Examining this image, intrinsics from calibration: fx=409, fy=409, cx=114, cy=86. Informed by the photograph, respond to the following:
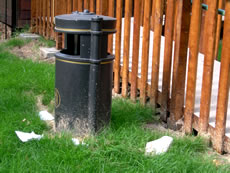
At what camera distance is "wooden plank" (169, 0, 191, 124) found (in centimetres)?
405

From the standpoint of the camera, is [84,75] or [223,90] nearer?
[223,90]

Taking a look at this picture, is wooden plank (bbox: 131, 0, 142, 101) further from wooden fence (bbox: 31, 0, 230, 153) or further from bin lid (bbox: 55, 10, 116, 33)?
bin lid (bbox: 55, 10, 116, 33)

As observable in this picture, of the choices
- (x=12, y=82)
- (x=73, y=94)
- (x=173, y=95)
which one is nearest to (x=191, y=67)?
(x=173, y=95)

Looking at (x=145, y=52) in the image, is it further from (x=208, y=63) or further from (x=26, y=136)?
(x=26, y=136)

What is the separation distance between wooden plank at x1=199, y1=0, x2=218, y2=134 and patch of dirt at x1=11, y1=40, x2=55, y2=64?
4100 mm

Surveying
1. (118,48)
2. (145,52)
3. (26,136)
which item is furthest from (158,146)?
(118,48)

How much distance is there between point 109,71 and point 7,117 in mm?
1166

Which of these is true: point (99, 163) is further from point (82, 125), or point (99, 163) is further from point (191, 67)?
point (191, 67)

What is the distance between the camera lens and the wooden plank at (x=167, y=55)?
4.25 meters

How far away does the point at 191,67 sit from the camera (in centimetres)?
394

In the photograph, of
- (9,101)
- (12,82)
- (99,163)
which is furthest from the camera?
(12,82)

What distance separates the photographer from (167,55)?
4.35 meters

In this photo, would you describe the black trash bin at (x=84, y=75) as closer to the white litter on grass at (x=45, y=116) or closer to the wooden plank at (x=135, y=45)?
the white litter on grass at (x=45, y=116)

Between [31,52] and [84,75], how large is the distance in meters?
4.60
